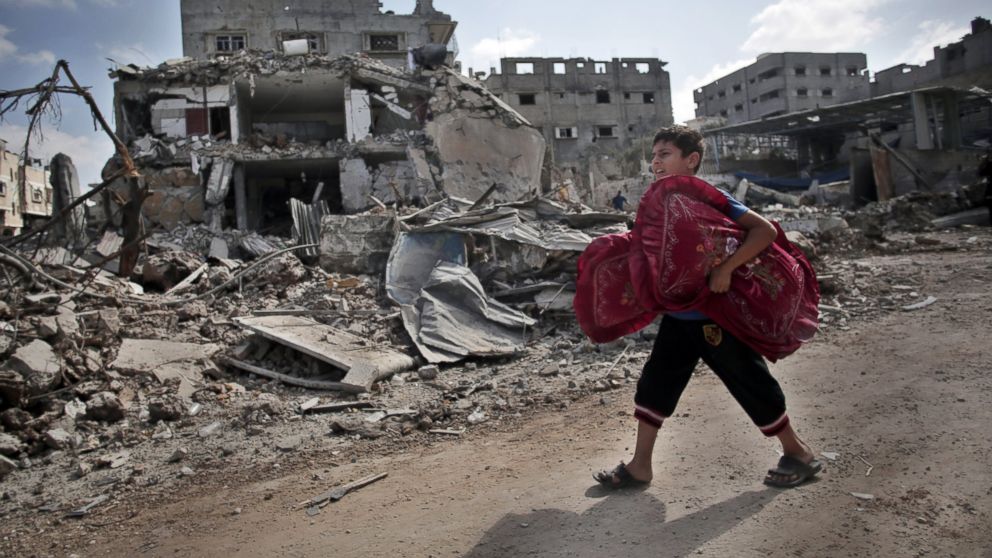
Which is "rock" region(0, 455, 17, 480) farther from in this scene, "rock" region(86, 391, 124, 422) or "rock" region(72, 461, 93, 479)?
"rock" region(86, 391, 124, 422)

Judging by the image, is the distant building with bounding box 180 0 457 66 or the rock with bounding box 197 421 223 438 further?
the distant building with bounding box 180 0 457 66

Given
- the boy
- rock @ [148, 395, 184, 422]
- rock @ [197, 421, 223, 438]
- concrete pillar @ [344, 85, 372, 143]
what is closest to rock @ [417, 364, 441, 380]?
rock @ [197, 421, 223, 438]

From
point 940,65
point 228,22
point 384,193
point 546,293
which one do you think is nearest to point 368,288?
point 546,293

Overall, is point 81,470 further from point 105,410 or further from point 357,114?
point 357,114

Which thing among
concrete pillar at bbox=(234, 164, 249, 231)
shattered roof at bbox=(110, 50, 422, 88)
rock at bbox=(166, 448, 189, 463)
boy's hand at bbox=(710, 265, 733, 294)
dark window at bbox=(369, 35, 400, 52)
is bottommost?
rock at bbox=(166, 448, 189, 463)

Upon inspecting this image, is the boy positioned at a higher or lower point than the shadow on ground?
higher

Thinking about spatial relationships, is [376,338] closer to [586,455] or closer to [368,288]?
[368,288]

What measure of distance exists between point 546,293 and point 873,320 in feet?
10.2

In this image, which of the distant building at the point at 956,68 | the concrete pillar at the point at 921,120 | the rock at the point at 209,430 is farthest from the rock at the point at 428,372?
the distant building at the point at 956,68

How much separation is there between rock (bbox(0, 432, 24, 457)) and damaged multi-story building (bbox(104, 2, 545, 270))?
9772 mm

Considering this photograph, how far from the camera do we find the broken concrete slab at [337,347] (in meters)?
4.97

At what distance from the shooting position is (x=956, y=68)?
26844 mm

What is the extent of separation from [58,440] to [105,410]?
41 centimetres

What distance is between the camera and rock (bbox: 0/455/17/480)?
3.77 metres
